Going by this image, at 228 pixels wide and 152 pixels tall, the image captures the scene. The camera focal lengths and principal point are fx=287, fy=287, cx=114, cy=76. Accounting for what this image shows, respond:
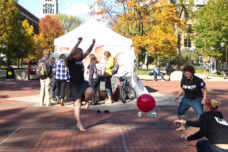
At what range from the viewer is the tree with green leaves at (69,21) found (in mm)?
73750

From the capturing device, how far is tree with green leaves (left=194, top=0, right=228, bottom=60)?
1419 inches

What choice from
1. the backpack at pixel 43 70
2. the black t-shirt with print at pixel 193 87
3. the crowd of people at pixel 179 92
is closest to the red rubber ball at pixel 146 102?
the crowd of people at pixel 179 92

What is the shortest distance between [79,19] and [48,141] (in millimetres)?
71249

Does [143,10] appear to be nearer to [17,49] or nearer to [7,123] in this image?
[17,49]

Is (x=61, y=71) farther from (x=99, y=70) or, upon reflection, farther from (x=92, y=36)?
(x=92, y=36)

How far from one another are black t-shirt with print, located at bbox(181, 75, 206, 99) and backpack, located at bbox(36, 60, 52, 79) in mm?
4910

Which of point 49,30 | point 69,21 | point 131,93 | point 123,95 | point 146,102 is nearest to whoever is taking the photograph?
point 146,102

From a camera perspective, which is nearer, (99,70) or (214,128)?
(214,128)

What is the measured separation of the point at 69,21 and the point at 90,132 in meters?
70.6

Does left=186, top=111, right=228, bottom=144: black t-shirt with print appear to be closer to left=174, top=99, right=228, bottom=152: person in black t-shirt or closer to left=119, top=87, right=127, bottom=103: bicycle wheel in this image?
left=174, top=99, right=228, bottom=152: person in black t-shirt

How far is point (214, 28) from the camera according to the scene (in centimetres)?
3712

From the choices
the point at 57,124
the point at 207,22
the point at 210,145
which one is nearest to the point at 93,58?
the point at 57,124

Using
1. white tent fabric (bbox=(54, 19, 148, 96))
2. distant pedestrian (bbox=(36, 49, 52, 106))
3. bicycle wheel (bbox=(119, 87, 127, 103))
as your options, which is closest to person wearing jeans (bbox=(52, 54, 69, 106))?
distant pedestrian (bbox=(36, 49, 52, 106))

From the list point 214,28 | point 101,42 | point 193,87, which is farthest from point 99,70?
point 214,28
